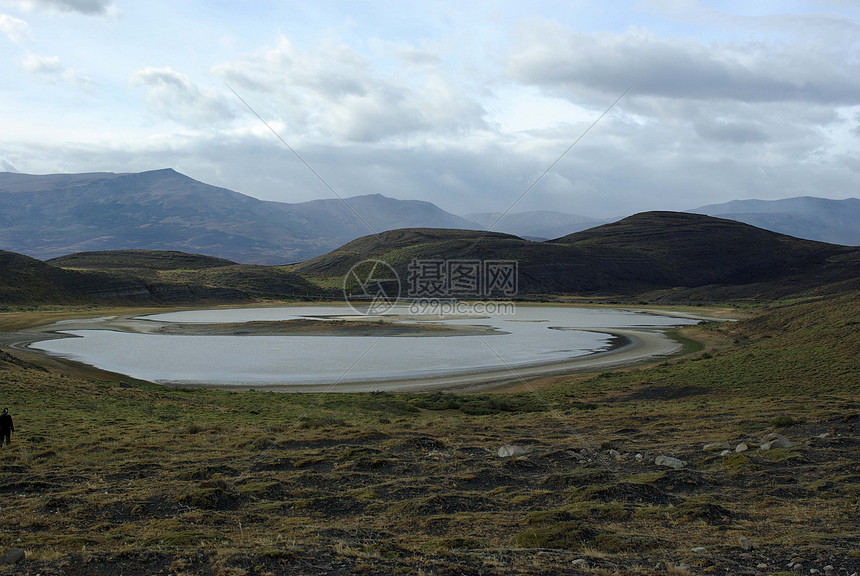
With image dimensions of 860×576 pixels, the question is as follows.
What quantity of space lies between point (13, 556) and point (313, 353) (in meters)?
32.3

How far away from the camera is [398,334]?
49.7 meters

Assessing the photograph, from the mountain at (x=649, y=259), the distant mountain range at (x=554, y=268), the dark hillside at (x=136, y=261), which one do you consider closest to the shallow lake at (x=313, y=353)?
the distant mountain range at (x=554, y=268)

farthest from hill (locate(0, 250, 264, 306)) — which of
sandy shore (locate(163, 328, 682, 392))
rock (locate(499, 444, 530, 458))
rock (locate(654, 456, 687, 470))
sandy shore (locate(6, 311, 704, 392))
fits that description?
rock (locate(654, 456, 687, 470))

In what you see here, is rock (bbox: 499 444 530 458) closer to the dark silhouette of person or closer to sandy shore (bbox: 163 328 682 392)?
the dark silhouette of person

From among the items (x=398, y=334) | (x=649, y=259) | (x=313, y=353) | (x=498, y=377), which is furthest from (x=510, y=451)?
(x=649, y=259)

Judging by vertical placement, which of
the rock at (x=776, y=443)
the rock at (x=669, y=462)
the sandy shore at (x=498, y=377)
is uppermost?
the rock at (x=776, y=443)

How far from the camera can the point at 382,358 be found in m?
36.9

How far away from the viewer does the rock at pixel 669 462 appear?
470 inches

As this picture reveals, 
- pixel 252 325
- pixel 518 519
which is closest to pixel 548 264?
pixel 252 325

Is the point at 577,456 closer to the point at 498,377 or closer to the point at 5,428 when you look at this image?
the point at 5,428

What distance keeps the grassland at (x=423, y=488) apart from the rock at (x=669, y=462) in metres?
0.17

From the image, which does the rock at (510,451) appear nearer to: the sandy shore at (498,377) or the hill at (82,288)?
the sandy shore at (498,377)

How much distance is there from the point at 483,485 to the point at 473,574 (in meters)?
4.44

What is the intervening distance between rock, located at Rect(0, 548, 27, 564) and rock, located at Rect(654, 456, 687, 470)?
34.0 ft
